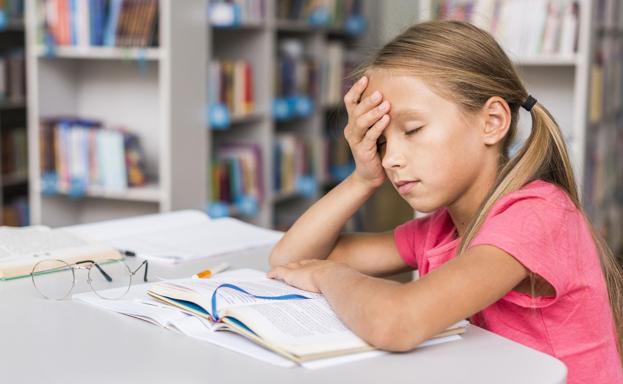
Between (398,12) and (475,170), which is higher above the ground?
(398,12)

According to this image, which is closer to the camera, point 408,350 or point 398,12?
point 408,350

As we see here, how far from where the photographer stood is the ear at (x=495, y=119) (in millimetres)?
1345

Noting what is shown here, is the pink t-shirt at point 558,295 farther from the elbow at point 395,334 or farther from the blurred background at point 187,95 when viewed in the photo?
the blurred background at point 187,95

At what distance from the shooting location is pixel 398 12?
5816mm

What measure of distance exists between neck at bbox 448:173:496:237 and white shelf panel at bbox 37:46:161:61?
6.83 ft

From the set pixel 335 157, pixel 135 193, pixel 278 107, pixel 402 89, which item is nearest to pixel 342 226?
pixel 402 89

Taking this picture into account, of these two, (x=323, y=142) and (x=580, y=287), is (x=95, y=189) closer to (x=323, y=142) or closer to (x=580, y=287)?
(x=323, y=142)

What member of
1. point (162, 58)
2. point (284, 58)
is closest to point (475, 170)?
point (162, 58)

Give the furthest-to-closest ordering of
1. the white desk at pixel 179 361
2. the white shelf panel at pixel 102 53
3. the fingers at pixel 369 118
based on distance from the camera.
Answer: the white shelf panel at pixel 102 53, the fingers at pixel 369 118, the white desk at pixel 179 361

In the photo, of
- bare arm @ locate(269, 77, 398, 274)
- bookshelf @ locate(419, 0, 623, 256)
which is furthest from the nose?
bookshelf @ locate(419, 0, 623, 256)

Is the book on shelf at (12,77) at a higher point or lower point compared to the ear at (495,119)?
lower

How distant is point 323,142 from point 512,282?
12.3 ft

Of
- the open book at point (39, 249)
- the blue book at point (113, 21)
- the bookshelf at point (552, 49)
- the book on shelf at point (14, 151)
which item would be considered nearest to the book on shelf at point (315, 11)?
the bookshelf at point (552, 49)

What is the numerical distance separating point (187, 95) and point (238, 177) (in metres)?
0.62
